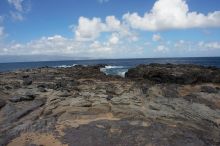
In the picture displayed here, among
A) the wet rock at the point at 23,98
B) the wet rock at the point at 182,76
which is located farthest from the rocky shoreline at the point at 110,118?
the wet rock at the point at 182,76

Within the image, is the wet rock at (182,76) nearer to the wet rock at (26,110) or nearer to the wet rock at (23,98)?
the wet rock at (23,98)

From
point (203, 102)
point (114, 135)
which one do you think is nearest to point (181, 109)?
point (203, 102)

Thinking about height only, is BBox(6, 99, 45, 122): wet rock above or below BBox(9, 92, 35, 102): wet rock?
below

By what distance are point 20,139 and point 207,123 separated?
9.70m

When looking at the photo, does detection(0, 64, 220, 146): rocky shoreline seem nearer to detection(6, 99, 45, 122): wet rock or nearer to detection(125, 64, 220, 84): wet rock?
detection(6, 99, 45, 122): wet rock

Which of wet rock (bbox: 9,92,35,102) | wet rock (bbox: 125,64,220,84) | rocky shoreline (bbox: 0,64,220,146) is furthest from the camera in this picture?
wet rock (bbox: 125,64,220,84)

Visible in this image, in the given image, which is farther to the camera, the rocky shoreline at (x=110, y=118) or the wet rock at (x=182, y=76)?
the wet rock at (x=182, y=76)

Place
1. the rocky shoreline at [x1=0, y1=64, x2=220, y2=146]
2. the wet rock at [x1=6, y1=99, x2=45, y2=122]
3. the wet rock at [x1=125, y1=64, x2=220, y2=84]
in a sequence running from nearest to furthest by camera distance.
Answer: the rocky shoreline at [x1=0, y1=64, x2=220, y2=146] → the wet rock at [x1=6, y1=99, x2=45, y2=122] → the wet rock at [x1=125, y1=64, x2=220, y2=84]

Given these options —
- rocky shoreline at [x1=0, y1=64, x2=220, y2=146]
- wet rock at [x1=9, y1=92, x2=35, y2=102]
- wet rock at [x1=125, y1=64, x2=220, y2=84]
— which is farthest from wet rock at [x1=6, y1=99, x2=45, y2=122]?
wet rock at [x1=125, y1=64, x2=220, y2=84]

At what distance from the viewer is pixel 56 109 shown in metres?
16.8

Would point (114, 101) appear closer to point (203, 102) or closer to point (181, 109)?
point (181, 109)

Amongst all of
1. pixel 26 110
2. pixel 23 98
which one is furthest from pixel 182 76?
pixel 26 110

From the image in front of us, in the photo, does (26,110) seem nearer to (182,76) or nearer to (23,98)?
(23,98)

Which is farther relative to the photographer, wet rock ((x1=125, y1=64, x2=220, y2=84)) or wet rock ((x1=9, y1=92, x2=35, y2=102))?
wet rock ((x1=125, y1=64, x2=220, y2=84))
